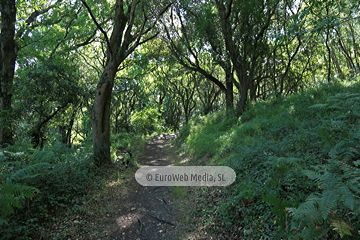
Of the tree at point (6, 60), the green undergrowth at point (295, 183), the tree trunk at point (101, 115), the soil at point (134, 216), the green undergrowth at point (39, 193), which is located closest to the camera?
the green undergrowth at point (295, 183)

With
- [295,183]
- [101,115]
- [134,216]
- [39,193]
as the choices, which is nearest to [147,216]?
[134,216]

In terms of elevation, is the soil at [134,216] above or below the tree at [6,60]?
below

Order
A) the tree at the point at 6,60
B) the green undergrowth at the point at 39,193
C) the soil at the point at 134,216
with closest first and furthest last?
the green undergrowth at the point at 39,193 < the soil at the point at 134,216 < the tree at the point at 6,60

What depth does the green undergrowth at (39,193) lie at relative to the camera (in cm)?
346

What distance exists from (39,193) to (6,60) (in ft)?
19.1

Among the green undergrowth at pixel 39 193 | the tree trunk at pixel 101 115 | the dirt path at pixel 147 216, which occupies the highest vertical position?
the tree trunk at pixel 101 115

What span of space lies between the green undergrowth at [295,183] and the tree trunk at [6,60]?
7.21m

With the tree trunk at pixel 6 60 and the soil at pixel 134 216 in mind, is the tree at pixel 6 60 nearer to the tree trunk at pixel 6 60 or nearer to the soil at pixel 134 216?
the tree trunk at pixel 6 60

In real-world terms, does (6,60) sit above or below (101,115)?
above

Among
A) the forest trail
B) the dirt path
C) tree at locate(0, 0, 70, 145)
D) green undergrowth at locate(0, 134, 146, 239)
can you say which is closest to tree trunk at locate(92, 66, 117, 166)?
green undergrowth at locate(0, 134, 146, 239)

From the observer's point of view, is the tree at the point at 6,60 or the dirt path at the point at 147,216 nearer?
the dirt path at the point at 147,216

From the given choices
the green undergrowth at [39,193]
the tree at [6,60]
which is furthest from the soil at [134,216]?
the tree at [6,60]

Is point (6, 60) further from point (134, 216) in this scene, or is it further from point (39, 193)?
point (134, 216)

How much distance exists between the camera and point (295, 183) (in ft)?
11.8
